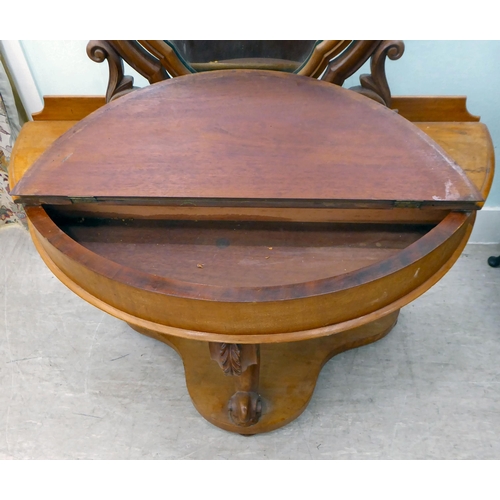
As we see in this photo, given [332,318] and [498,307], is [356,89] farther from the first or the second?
[498,307]

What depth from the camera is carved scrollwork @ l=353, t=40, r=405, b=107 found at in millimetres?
1001

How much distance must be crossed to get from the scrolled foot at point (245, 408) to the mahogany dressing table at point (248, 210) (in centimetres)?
6

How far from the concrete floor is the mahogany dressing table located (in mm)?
263

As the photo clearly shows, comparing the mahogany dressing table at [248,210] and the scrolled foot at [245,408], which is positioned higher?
the mahogany dressing table at [248,210]

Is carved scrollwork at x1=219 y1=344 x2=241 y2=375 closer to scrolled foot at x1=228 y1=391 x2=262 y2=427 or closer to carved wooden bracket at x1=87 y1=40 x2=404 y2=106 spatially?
scrolled foot at x1=228 y1=391 x2=262 y2=427

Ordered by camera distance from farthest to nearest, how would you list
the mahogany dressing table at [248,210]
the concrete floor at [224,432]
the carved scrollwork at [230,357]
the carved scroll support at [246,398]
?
the concrete floor at [224,432] < the carved scroll support at [246,398] < the carved scrollwork at [230,357] < the mahogany dressing table at [248,210]

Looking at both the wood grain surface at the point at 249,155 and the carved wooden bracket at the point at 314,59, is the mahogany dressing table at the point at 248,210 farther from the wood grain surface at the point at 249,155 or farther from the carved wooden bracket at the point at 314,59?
the carved wooden bracket at the point at 314,59

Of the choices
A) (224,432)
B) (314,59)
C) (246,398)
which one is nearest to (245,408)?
(246,398)

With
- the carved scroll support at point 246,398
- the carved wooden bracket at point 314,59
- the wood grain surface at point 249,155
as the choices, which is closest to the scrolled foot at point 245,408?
the carved scroll support at point 246,398

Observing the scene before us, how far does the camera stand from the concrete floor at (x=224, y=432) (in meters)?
1.07

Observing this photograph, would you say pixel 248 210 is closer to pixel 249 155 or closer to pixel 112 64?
pixel 249 155

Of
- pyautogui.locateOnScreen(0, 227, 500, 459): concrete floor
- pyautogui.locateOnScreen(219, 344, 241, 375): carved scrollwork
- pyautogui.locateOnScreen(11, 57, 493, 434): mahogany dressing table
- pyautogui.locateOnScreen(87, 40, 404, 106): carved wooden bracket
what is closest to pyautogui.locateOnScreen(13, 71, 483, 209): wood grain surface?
pyautogui.locateOnScreen(11, 57, 493, 434): mahogany dressing table

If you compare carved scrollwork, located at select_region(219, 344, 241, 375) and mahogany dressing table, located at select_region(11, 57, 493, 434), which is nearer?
mahogany dressing table, located at select_region(11, 57, 493, 434)

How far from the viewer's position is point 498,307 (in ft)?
4.39
